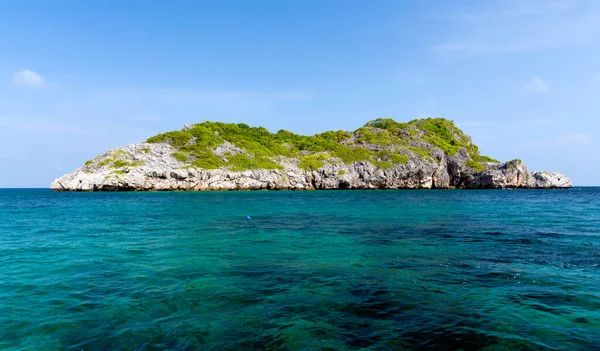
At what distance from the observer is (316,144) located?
150m

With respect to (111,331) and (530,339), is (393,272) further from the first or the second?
(111,331)

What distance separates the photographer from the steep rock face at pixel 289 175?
344 feet

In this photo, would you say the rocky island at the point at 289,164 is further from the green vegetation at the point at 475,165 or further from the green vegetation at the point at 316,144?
the green vegetation at the point at 475,165

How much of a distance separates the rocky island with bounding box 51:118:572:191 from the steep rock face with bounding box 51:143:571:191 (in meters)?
0.30

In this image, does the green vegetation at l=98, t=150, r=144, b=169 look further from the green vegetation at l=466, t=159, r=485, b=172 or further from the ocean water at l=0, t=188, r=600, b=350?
the green vegetation at l=466, t=159, r=485, b=172

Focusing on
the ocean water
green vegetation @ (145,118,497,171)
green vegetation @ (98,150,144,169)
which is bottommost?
the ocean water

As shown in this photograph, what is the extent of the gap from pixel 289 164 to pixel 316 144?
2671 cm

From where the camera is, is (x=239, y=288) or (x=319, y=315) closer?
(x=319, y=315)

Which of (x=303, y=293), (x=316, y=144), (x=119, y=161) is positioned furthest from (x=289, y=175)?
(x=303, y=293)

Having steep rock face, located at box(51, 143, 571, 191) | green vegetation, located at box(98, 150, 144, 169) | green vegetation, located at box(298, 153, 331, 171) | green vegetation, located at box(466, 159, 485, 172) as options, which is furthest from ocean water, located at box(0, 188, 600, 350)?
green vegetation, located at box(466, 159, 485, 172)

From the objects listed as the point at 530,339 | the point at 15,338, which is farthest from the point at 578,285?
the point at 15,338

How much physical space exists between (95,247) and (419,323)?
58.9 ft

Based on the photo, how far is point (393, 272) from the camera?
13.0 metres

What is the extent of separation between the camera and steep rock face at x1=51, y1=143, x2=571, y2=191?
105 m
